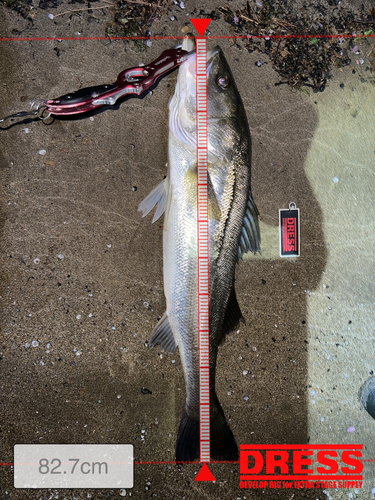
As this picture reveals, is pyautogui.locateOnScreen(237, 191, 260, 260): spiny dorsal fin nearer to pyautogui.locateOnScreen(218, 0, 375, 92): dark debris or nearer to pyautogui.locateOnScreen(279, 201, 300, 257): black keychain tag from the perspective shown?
pyautogui.locateOnScreen(279, 201, 300, 257): black keychain tag

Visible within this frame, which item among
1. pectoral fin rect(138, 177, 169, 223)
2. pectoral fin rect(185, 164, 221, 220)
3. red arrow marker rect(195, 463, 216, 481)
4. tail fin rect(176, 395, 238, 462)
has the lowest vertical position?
red arrow marker rect(195, 463, 216, 481)

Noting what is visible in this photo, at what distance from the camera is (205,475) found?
8.22 feet

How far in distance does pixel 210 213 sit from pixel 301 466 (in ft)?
7.16

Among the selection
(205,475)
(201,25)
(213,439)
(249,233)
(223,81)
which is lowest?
(205,475)

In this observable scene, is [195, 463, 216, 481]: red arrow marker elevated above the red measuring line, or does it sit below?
below

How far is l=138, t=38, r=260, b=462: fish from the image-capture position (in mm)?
2176

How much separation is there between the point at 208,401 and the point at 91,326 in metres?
1.04

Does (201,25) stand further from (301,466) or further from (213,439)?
(301,466)

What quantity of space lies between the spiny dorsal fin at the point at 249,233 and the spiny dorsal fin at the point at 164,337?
728mm

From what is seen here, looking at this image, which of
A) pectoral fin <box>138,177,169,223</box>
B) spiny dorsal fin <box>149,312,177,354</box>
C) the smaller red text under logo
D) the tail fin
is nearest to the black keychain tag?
pectoral fin <box>138,177,169,223</box>

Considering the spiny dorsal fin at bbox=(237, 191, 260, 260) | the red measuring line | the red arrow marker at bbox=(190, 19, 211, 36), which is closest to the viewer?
the red measuring line

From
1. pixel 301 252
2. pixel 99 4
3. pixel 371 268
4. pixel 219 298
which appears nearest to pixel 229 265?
pixel 219 298

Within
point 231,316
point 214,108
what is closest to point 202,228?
point 231,316

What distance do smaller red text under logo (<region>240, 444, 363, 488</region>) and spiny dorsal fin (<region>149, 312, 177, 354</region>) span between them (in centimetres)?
106
